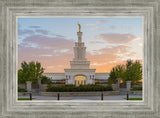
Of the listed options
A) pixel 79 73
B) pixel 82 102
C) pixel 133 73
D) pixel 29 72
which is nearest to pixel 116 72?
pixel 133 73

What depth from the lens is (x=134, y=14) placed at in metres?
3.38

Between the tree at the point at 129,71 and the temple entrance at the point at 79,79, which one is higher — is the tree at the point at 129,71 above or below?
above

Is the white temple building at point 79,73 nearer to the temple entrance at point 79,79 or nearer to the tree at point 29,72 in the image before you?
the temple entrance at point 79,79

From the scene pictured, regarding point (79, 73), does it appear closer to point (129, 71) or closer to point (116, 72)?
point (116, 72)

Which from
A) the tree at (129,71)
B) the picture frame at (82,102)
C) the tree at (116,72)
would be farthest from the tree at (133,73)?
the picture frame at (82,102)

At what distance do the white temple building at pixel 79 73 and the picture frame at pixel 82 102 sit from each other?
731 inches

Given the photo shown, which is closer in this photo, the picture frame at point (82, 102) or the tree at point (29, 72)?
the picture frame at point (82, 102)

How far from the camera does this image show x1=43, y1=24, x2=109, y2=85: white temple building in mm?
22016

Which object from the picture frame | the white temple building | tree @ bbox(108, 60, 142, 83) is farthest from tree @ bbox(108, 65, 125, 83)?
the picture frame

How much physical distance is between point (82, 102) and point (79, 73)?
1880 cm

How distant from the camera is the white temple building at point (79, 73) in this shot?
867 inches

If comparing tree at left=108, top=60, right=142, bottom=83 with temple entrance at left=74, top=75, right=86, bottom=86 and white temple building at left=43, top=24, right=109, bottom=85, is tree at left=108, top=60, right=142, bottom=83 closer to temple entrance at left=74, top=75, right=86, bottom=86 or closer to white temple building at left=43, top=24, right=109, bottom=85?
white temple building at left=43, top=24, right=109, bottom=85

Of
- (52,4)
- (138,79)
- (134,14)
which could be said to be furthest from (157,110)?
(138,79)

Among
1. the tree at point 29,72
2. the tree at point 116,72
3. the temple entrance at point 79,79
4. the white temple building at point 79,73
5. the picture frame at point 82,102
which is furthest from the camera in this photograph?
the temple entrance at point 79,79
